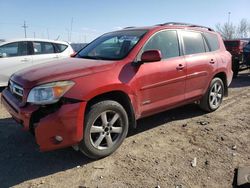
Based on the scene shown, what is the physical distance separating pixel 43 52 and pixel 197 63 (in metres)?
5.88

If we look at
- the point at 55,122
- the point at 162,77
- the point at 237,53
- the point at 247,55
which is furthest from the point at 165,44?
the point at 237,53

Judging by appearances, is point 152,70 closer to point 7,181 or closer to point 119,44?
point 119,44

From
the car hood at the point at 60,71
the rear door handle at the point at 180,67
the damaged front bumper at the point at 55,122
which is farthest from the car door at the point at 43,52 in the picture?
the damaged front bumper at the point at 55,122

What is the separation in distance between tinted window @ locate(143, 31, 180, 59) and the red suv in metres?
0.02

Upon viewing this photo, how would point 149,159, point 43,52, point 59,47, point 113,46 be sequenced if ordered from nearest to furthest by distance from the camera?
1. point 149,159
2. point 113,46
3. point 43,52
4. point 59,47

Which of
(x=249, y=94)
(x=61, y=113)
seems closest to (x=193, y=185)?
(x=61, y=113)

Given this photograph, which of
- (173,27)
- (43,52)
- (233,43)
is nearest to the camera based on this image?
(173,27)

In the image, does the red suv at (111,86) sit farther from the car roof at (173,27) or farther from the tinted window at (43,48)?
the tinted window at (43,48)

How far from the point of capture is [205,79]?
5.95 meters

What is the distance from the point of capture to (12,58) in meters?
9.24

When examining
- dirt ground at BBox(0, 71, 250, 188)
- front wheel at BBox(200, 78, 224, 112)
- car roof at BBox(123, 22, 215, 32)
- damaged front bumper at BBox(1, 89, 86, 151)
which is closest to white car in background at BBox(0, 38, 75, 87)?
dirt ground at BBox(0, 71, 250, 188)

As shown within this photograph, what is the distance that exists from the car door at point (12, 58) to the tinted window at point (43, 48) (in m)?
0.26

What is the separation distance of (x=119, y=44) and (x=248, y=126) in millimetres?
2743

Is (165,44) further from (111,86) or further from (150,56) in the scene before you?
(111,86)
